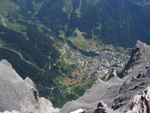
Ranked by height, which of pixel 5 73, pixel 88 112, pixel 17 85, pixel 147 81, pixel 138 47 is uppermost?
pixel 138 47

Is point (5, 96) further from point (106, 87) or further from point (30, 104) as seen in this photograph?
point (106, 87)

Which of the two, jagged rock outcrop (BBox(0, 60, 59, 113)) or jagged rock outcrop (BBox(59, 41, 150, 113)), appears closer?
jagged rock outcrop (BBox(59, 41, 150, 113))

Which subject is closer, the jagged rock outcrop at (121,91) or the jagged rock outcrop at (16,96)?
the jagged rock outcrop at (121,91)

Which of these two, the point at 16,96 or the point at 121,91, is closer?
the point at 121,91

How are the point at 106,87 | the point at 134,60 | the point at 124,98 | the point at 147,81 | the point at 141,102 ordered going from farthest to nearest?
1. the point at 134,60
2. the point at 106,87
3. the point at 147,81
4. the point at 124,98
5. the point at 141,102

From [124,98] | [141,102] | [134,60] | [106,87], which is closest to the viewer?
[141,102]

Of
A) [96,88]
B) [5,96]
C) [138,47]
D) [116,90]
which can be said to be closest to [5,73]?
[5,96]

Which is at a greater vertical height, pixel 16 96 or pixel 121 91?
pixel 16 96

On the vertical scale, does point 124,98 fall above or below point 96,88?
below
